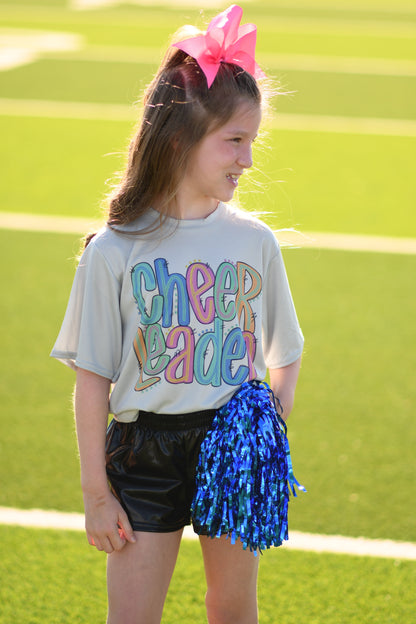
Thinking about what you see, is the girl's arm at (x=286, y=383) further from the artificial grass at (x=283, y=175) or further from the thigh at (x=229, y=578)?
the artificial grass at (x=283, y=175)

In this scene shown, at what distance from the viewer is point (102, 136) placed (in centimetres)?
875

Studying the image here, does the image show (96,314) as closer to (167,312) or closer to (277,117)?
(167,312)

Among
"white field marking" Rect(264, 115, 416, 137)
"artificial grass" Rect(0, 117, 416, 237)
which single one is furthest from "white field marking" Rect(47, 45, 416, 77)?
"artificial grass" Rect(0, 117, 416, 237)

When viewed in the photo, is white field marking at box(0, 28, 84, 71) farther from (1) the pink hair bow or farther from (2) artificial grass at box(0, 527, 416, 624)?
(1) the pink hair bow

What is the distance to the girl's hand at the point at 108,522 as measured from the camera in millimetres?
1796

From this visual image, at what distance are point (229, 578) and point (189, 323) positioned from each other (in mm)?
567

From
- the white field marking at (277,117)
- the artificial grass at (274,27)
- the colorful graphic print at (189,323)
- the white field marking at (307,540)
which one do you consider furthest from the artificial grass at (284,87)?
the colorful graphic print at (189,323)

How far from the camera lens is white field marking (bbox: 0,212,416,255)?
231 inches

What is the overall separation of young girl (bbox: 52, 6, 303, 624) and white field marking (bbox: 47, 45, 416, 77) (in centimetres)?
1086

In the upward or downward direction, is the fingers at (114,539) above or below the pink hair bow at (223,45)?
below

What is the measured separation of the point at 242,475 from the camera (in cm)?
184

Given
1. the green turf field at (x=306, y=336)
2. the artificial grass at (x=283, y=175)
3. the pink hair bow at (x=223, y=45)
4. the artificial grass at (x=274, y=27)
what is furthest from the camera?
the artificial grass at (x=274, y=27)

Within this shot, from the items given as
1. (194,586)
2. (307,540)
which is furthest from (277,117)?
(194,586)

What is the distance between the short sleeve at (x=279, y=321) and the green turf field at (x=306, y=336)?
0.87 ft
